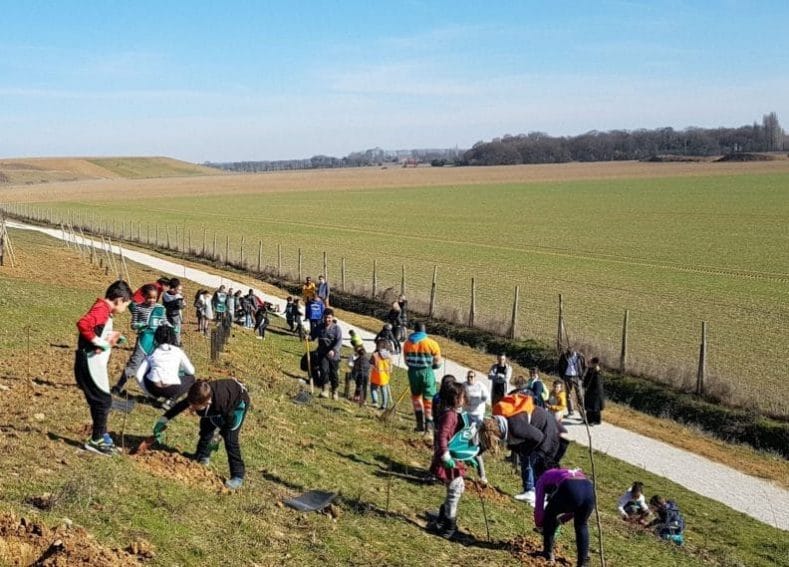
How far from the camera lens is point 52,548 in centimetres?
616

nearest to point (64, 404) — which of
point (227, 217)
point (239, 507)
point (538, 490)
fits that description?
point (239, 507)

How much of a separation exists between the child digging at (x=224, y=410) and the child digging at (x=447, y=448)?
199 centimetres

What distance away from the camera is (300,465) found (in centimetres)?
1052

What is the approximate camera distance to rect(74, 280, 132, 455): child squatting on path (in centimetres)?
864

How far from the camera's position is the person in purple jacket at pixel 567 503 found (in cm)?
795

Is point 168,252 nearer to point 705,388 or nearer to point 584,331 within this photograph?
point 584,331

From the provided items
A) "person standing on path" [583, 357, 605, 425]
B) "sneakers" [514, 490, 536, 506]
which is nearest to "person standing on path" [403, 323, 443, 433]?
"sneakers" [514, 490, 536, 506]

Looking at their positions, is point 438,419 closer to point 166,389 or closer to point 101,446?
point 166,389

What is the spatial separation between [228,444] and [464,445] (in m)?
2.37

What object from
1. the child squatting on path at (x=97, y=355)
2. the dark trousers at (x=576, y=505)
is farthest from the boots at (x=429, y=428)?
the child squatting on path at (x=97, y=355)

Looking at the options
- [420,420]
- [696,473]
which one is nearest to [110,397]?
[420,420]

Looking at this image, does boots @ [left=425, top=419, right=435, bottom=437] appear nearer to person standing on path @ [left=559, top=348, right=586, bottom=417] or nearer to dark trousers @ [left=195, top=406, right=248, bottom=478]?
person standing on path @ [left=559, top=348, right=586, bottom=417]

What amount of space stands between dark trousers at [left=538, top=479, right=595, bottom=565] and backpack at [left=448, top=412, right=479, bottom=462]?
937 mm

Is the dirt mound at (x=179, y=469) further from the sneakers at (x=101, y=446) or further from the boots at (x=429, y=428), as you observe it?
the boots at (x=429, y=428)
